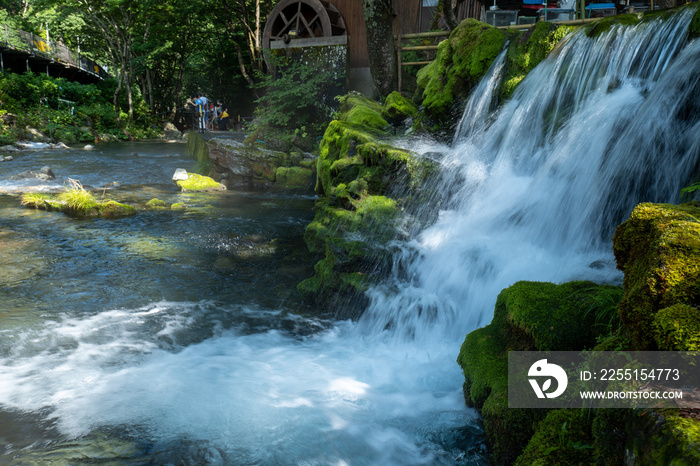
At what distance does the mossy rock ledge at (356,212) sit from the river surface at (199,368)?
1.25 feet

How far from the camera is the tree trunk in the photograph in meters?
10.9

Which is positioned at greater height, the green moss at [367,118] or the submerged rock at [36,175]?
the green moss at [367,118]

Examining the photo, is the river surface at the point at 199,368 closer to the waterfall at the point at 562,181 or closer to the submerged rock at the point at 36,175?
the waterfall at the point at 562,181

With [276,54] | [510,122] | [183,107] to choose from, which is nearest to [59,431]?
[510,122]

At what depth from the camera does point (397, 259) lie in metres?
5.64

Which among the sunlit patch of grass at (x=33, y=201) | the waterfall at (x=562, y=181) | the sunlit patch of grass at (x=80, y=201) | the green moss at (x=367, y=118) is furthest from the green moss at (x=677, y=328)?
the sunlit patch of grass at (x=33, y=201)

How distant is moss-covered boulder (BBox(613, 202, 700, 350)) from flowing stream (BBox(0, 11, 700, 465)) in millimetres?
1509

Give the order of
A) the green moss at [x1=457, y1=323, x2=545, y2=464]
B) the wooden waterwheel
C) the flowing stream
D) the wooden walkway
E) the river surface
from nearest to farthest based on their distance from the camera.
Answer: the green moss at [x1=457, y1=323, x2=545, y2=464] < the river surface < the flowing stream < the wooden waterwheel < the wooden walkway

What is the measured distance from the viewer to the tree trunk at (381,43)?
1085 centimetres

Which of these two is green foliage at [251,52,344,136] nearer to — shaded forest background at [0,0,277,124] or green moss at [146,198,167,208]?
green moss at [146,198,167,208]

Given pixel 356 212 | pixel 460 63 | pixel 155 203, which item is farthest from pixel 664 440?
pixel 155 203

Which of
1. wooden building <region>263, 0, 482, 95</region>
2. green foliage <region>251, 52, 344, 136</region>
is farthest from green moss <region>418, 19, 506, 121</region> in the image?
wooden building <region>263, 0, 482, 95</region>

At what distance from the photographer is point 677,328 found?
191 cm

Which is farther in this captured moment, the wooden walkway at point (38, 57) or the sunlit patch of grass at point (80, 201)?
the wooden walkway at point (38, 57)
